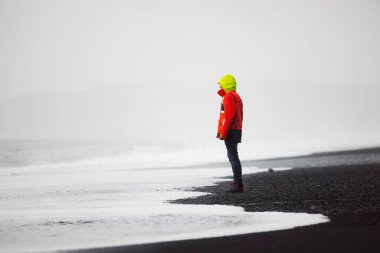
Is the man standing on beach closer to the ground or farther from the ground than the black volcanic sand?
farther from the ground

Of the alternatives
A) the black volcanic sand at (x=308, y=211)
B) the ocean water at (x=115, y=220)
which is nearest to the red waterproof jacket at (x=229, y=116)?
the black volcanic sand at (x=308, y=211)

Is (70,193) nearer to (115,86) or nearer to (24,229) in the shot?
(24,229)

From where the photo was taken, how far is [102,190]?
39.3ft

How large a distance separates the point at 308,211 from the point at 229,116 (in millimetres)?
3501

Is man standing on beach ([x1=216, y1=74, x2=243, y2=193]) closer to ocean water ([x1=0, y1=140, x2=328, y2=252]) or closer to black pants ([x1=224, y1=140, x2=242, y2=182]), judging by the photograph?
black pants ([x1=224, y1=140, x2=242, y2=182])

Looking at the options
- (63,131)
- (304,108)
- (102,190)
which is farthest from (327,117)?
(102,190)

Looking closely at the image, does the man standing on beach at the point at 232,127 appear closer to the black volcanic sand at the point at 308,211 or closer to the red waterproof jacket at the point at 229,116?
the red waterproof jacket at the point at 229,116

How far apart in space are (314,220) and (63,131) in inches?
4139

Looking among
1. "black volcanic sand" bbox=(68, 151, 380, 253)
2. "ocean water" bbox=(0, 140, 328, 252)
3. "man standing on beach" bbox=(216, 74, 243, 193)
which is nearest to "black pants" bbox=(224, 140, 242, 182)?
"man standing on beach" bbox=(216, 74, 243, 193)

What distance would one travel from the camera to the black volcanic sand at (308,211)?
16.0 feet

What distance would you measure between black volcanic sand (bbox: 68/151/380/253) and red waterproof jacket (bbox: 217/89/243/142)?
1073 millimetres

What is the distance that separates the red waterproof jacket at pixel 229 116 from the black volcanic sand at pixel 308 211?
1.07 metres

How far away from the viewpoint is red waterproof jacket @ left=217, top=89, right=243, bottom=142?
33.4ft

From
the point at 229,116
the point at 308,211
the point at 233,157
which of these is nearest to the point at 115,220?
the point at 308,211
